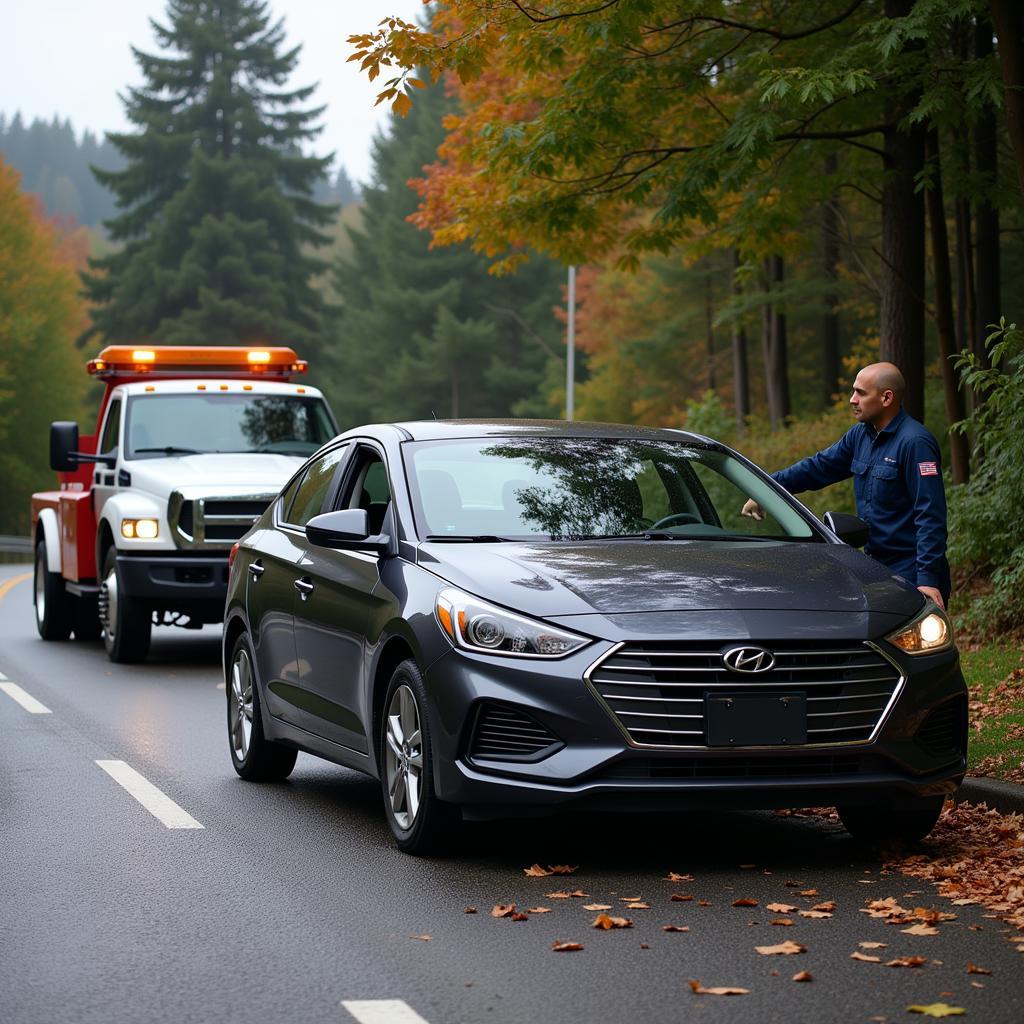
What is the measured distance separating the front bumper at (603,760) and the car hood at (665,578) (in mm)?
255

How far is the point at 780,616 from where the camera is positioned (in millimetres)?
6832

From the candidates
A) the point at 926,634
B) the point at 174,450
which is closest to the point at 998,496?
the point at 926,634

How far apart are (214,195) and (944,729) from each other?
6519 cm

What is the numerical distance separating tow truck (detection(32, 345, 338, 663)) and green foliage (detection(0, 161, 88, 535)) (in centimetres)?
4730

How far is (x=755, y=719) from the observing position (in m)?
6.71

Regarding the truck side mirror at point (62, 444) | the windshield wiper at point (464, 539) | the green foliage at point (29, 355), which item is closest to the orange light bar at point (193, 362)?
the truck side mirror at point (62, 444)

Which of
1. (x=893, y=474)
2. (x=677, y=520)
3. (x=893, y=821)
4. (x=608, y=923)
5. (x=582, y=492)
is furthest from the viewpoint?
(x=893, y=474)

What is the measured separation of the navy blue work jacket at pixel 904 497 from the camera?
8438 millimetres

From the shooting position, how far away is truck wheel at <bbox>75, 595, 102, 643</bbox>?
62.4ft

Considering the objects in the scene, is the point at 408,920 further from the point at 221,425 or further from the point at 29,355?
the point at 29,355

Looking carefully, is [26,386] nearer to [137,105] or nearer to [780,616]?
[137,105]

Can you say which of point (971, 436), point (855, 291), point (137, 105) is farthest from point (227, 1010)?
point (137, 105)

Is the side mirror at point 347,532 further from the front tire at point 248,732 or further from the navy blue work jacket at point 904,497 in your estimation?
the navy blue work jacket at point 904,497

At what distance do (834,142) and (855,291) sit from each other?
1638 centimetres
